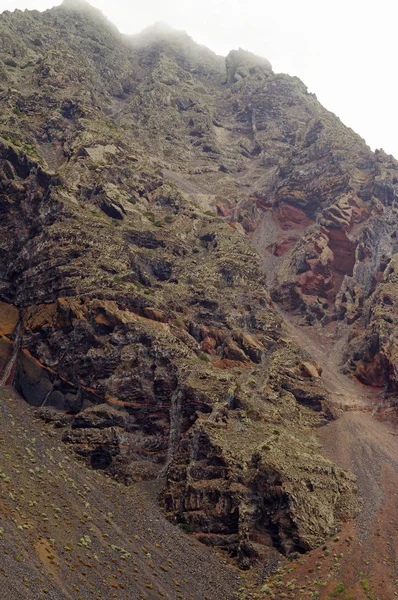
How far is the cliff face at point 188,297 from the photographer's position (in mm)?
54625

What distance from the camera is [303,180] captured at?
5640 inches

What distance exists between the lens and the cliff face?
2151 inches

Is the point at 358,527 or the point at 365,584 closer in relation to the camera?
the point at 365,584

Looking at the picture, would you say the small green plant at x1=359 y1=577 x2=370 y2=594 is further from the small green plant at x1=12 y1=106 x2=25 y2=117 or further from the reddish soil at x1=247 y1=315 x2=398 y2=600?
the small green plant at x1=12 y1=106 x2=25 y2=117

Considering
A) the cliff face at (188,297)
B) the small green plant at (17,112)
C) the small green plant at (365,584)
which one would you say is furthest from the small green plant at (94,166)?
the small green plant at (365,584)

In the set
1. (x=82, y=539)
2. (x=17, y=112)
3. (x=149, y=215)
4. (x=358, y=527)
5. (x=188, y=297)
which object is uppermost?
(x=17, y=112)

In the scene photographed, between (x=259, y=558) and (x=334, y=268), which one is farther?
(x=334, y=268)

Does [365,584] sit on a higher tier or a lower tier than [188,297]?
lower

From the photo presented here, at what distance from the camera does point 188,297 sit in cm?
8494

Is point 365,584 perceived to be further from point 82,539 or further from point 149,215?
point 149,215

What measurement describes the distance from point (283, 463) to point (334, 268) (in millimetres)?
72261

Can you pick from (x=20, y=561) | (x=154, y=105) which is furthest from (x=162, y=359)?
(x=154, y=105)

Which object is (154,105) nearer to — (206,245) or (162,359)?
(206,245)

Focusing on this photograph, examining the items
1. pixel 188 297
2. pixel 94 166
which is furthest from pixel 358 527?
pixel 94 166
